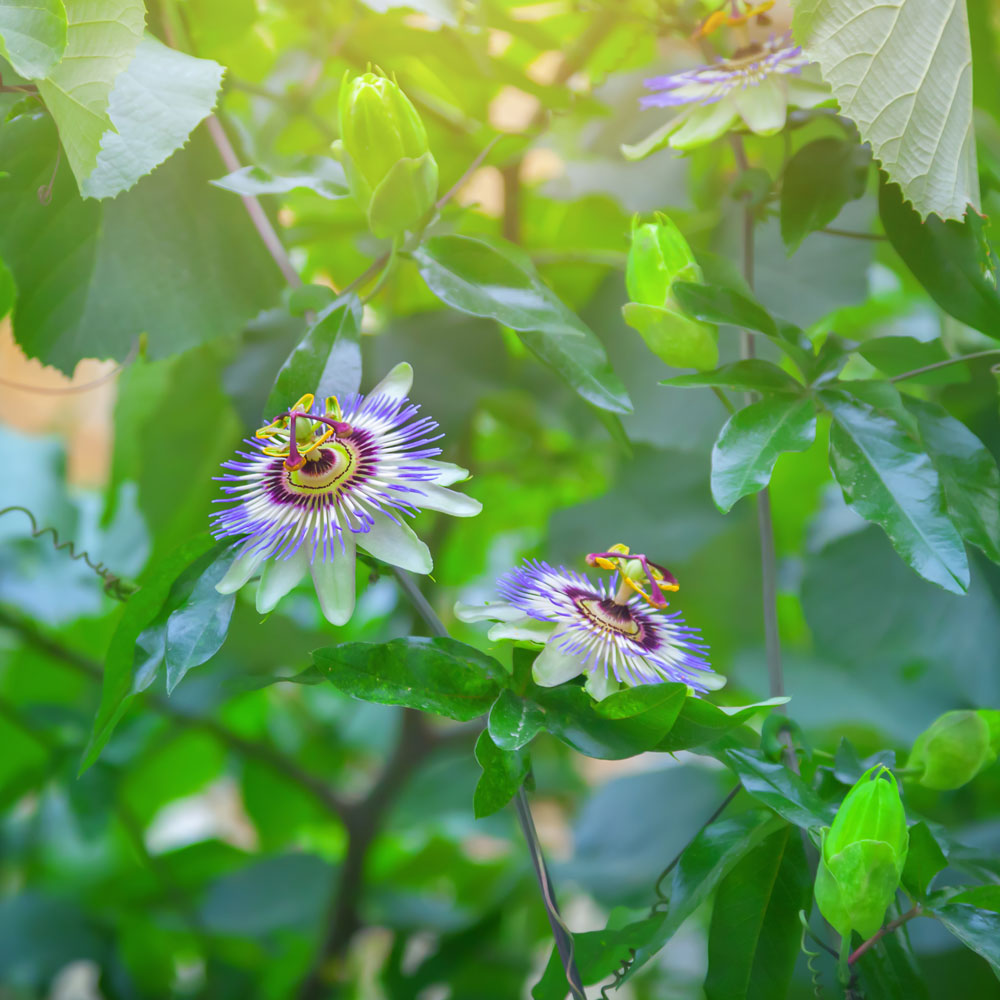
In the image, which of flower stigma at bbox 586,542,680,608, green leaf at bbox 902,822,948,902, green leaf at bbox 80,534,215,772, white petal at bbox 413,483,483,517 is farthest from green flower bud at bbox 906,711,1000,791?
green leaf at bbox 80,534,215,772

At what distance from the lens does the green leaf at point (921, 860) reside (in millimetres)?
439

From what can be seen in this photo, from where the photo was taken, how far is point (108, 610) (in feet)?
3.86

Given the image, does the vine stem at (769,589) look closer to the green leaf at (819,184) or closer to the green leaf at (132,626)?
the green leaf at (819,184)

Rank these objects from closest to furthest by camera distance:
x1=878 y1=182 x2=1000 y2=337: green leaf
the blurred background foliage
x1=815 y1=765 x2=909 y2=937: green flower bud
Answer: x1=815 y1=765 x2=909 y2=937: green flower bud
x1=878 y1=182 x2=1000 y2=337: green leaf
the blurred background foliage

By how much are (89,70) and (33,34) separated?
0.09 feet

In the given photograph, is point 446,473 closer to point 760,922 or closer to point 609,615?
point 609,615

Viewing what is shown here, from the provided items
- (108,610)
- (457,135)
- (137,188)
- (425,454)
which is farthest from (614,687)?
(108,610)

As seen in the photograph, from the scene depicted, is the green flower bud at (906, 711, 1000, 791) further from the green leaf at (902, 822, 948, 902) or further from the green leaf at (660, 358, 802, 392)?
the green leaf at (660, 358, 802, 392)

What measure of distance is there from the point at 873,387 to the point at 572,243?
578 mm

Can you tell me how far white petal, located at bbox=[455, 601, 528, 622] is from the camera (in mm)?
460

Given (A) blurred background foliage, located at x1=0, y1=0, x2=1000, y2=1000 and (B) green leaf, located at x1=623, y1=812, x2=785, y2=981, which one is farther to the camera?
(A) blurred background foliage, located at x1=0, y1=0, x2=1000, y2=1000

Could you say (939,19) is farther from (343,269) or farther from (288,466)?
(343,269)

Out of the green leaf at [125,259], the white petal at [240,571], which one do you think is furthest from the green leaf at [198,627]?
the green leaf at [125,259]

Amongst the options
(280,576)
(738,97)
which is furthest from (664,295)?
(280,576)
